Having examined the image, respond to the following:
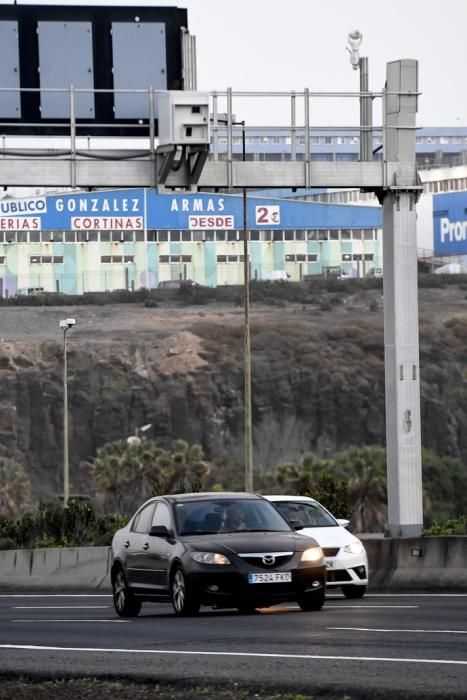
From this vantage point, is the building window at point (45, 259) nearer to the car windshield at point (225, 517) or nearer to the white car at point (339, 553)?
the white car at point (339, 553)

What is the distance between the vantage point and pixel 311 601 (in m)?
18.4

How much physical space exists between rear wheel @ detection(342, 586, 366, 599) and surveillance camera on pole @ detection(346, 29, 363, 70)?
1178 centimetres

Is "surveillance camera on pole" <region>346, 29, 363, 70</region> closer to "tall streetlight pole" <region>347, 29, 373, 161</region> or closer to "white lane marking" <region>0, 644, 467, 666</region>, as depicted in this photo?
Answer: "tall streetlight pole" <region>347, 29, 373, 161</region>

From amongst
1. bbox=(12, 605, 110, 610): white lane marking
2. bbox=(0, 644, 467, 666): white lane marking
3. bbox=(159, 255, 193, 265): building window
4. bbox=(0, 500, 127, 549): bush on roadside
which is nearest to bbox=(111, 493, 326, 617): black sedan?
bbox=(0, 644, 467, 666): white lane marking

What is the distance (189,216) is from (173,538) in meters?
96.6

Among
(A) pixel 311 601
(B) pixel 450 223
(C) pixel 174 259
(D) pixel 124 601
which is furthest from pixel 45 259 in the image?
(A) pixel 311 601

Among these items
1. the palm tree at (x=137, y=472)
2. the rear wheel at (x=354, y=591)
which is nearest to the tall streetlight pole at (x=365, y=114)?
the rear wheel at (x=354, y=591)

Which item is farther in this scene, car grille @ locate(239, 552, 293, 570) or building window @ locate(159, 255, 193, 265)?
building window @ locate(159, 255, 193, 265)

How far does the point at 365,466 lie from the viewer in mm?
75188

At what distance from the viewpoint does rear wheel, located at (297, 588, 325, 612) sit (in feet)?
Answer: 59.7

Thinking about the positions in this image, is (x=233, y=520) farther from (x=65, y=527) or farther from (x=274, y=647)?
(x=65, y=527)

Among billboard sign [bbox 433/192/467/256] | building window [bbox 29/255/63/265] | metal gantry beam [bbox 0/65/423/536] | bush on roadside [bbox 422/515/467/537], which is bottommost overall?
bush on roadside [bbox 422/515/467/537]

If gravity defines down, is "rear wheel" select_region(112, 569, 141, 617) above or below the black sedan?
below

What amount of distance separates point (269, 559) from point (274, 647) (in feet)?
13.8
